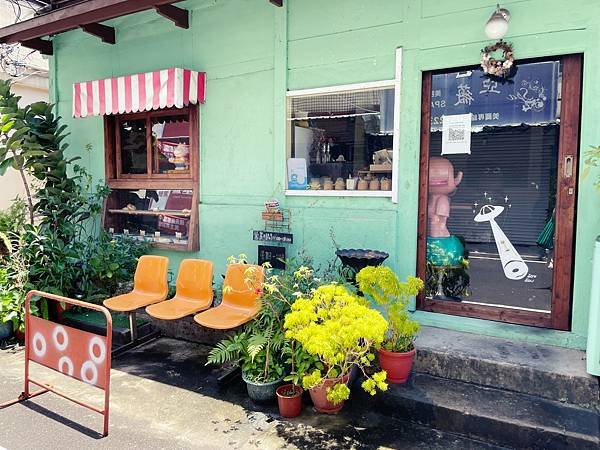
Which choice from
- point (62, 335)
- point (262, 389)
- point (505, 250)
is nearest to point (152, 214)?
point (62, 335)

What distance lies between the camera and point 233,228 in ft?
19.1

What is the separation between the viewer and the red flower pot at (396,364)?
12.3ft

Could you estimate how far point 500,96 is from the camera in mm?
4309

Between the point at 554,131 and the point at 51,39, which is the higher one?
the point at 51,39

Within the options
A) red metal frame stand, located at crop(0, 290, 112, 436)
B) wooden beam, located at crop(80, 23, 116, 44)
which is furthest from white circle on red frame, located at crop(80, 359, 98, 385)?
wooden beam, located at crop(80, 23, 116, 44)

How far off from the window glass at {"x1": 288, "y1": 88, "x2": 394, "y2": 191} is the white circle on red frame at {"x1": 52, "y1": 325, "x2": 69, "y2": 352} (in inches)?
111

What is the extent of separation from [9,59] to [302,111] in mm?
7815

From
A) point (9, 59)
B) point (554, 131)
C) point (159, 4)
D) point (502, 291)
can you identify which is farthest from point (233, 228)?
point (9, 59)

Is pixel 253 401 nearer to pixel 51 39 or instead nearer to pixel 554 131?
pixel 554 131

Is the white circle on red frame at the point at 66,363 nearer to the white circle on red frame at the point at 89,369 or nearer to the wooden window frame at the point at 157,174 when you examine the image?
the white circle on red frame at the point at 89,369

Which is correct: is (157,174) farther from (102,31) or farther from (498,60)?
(498,60)

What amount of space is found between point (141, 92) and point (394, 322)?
173 inches

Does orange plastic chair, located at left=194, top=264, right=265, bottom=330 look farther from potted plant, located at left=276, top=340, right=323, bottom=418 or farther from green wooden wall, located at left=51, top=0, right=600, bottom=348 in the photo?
green wooden wall, located at left=51, top=0, right=600, bottom=348

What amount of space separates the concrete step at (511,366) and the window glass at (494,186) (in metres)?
0.51
